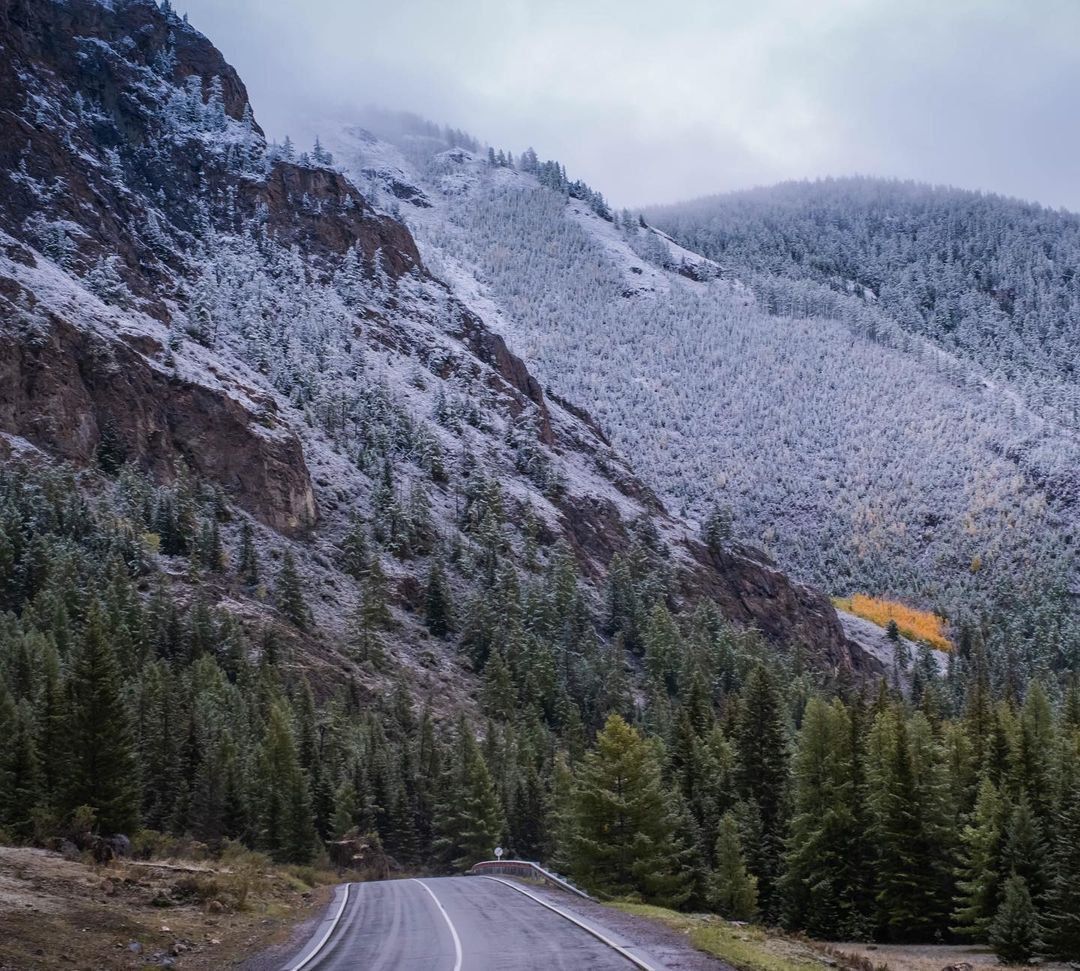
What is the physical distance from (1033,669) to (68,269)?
151044mm

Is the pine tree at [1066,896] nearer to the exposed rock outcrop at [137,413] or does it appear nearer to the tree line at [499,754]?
the tree line at [499,754]

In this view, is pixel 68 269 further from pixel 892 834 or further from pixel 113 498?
pixel 892 834

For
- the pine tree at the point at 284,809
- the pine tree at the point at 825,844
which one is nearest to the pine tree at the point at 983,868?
the pine tree at the point at 825,844

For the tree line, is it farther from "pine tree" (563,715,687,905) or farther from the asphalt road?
the asphalt road

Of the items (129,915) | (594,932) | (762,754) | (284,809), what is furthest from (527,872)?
(284,809)

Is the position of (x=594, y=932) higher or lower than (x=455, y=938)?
higher

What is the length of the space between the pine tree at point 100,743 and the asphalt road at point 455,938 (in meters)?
14.6

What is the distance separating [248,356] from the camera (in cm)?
14950

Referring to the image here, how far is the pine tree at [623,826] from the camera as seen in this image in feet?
117

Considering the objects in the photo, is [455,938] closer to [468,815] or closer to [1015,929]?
[1015,929]

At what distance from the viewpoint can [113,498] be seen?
341 feet

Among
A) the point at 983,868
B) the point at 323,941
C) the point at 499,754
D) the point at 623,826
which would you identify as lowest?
the point at 323,941

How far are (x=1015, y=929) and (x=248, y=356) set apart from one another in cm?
13623

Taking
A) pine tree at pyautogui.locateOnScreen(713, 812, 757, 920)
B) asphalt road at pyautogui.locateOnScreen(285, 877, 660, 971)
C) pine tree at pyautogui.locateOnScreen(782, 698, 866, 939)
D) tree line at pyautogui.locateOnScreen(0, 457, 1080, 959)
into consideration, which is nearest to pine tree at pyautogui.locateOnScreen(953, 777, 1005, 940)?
tree line at pyautogui.locateOnScreen(0, 457, 1080, 959)
